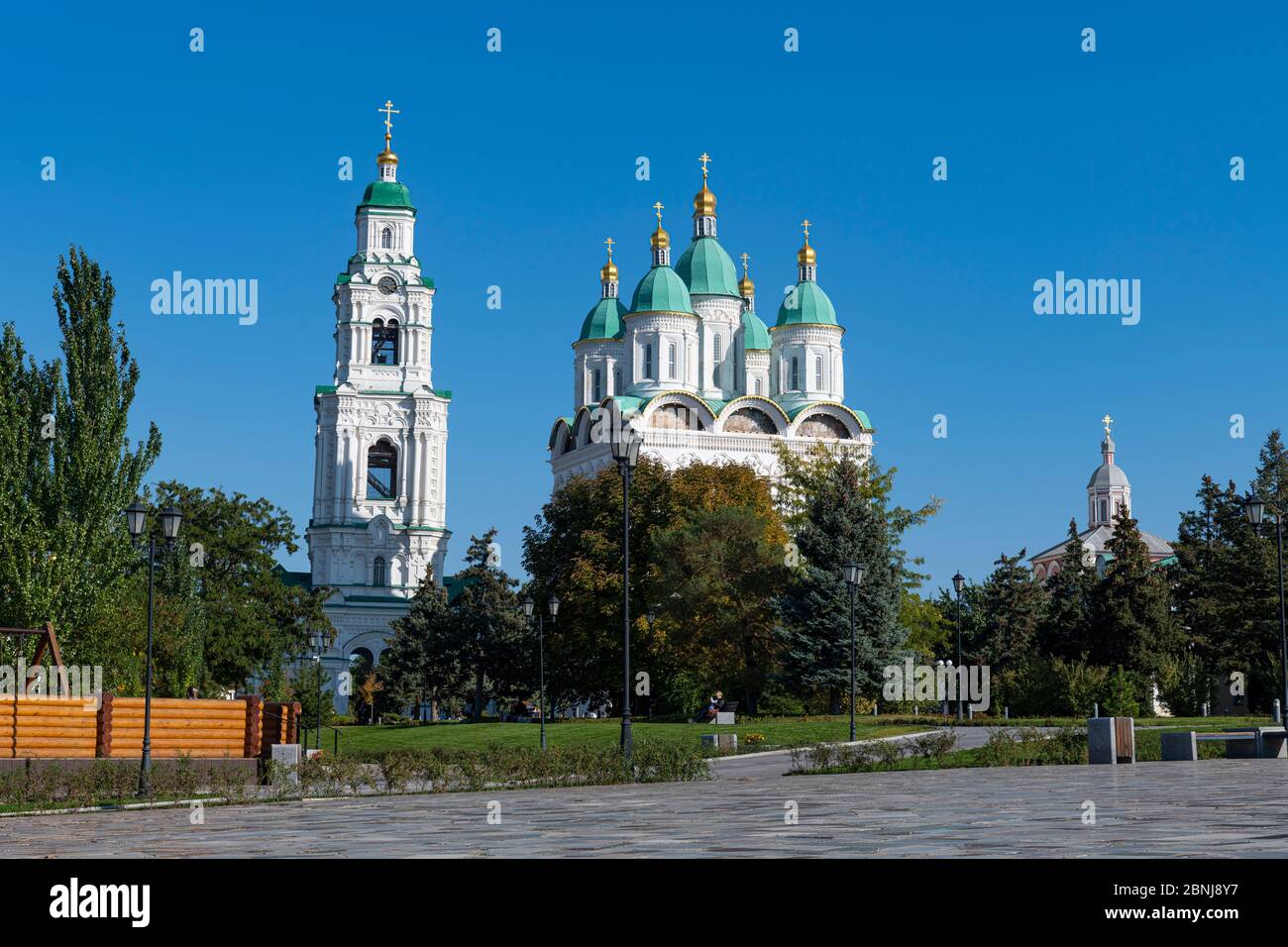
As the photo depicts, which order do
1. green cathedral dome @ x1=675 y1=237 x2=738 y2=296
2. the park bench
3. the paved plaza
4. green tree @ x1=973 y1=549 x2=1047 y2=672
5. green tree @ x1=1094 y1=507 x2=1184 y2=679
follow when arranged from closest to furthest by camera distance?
the paved plaza, the park bench, green tree @ x1=1094 y1=507 x2=1184 y2=679, green tree @ x1=973 y1=549 x2=1047 y2=672, green cathedral dome @ x1=675 y1=237 x2=738 y2=296

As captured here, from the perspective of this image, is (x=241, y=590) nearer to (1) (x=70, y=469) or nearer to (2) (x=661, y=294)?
(1) (x=70, y=469)

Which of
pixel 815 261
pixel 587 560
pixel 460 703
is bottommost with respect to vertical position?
pixel 460 703

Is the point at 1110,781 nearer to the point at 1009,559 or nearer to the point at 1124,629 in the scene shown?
the point at 1124,629

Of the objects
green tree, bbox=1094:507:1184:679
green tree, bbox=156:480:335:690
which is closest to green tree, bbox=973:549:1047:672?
green tree, bbox=1094:507:1184:679

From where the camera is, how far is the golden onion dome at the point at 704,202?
95125mm

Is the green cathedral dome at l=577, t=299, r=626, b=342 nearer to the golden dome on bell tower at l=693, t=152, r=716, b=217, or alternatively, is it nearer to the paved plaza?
the golden dome on bell tower at l=693, t=152, r=716, b=217

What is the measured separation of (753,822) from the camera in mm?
13938

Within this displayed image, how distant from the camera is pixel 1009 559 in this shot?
2672 inches

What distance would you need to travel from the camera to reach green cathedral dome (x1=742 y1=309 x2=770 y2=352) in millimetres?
98250

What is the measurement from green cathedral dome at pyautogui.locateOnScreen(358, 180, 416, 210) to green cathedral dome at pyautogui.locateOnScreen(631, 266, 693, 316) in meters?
16.9
